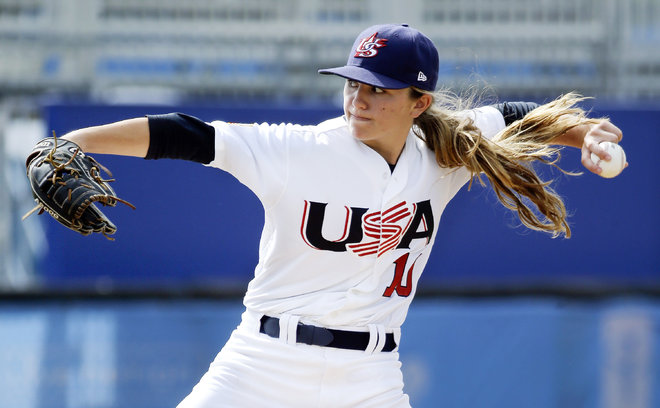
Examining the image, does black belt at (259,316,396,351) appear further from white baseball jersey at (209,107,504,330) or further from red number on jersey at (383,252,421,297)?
red number on jersey at (383,252,421,297)

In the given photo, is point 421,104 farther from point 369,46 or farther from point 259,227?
point 259,227

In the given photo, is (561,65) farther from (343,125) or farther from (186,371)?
(343,125)

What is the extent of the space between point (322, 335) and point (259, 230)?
8.70 ft

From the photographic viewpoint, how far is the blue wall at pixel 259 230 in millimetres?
4953

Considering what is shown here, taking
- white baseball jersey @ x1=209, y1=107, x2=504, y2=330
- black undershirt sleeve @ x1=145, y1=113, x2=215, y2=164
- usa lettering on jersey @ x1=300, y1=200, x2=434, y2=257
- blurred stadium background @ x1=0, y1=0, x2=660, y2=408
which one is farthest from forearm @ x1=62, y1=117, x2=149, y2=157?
blurred stadium background @ x1=0, y1=0, x2=660, y2=408

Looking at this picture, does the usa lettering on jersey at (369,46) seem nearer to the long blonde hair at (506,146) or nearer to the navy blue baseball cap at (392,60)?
the navy blue baseball cap at (392,60)

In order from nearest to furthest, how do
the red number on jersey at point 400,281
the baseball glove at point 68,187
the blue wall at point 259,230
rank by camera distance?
the baseball glove at point 68,187 → the red number on jersey at point 400,281 → the blue wall at point 259,230

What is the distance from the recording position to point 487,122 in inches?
113

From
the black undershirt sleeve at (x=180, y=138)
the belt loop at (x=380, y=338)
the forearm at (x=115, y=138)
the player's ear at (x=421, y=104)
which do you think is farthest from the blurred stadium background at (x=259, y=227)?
the forearm at (x=115, y=138)

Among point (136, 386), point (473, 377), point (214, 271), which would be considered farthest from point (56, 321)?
point (473, 377)

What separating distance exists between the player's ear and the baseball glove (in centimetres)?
93

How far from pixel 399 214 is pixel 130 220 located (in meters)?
2.75

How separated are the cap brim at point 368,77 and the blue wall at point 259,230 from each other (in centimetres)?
233

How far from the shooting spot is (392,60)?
2488 mm
